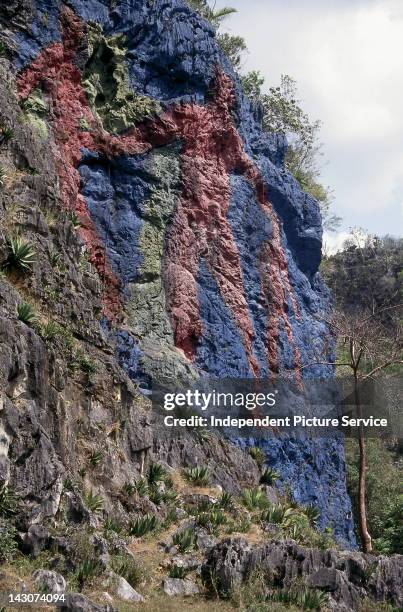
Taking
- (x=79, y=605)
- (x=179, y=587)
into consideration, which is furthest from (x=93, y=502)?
(x=79, y=605)

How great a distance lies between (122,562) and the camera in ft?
37.5

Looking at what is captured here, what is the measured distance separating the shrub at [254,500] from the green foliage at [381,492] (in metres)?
6.45

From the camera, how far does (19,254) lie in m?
13.8

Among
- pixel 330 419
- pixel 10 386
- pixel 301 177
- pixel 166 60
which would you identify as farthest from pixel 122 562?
pixel 301 177

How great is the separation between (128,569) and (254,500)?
6888 millimetres

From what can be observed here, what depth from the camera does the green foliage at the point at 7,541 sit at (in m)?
9.83

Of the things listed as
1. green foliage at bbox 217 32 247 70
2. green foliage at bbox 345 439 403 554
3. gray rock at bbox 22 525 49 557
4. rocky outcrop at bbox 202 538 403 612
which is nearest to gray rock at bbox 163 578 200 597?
rocky outcrop at bbox 202 538 403 612

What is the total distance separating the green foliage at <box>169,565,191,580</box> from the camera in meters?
12.0

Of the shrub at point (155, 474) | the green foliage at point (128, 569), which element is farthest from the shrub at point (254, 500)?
the green foliage at point (128, 569)

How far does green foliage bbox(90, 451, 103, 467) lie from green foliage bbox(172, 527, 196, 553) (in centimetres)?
215

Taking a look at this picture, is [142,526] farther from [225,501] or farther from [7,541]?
[7,541]

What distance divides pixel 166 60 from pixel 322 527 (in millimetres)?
16263

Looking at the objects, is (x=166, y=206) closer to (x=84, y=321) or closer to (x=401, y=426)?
(x=84, y=321)

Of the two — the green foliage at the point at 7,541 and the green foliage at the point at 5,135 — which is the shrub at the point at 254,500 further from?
the green foliage at the point at 5,135
